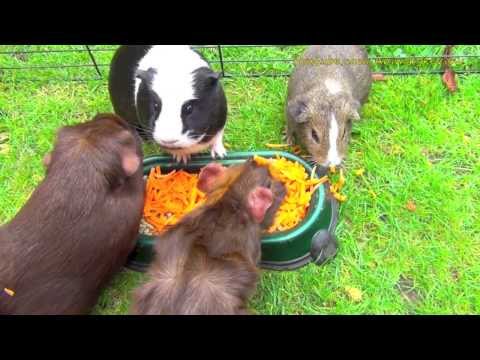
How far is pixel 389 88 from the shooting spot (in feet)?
14.3

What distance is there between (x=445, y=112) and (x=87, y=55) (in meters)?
3.15

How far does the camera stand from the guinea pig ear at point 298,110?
Result: 374 cm

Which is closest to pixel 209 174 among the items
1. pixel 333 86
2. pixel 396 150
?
pixel 333 86

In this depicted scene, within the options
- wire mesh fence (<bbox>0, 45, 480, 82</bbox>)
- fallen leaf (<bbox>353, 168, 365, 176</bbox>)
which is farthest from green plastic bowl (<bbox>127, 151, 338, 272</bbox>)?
wire mesh fence (<bbox>0, 45, 480, 82</bbox>)

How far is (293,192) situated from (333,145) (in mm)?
455

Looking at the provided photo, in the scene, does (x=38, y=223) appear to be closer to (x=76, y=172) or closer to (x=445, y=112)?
(x=76, y=172)

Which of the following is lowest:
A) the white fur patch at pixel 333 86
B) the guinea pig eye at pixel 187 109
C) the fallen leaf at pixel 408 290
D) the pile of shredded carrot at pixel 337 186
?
the fallen leaf at pixel 408 290

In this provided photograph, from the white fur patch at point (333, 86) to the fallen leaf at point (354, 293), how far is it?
1.43 m

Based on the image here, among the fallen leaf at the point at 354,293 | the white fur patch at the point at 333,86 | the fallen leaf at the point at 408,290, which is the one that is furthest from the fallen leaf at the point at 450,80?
the fallen leaf at the point at 354,293

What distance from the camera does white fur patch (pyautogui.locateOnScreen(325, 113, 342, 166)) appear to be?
3.66 meters

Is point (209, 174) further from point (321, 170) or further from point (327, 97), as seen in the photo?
point (327, 97)

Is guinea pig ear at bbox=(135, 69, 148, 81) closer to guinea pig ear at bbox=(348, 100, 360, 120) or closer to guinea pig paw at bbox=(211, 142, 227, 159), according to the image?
guinea pig paw at bbox=(211, 142, 227, 159)

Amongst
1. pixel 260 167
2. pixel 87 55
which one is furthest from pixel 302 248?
pixel 87 55

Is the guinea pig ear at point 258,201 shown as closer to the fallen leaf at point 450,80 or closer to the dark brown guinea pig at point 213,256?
the dark brown guinea pig at point 213,256
